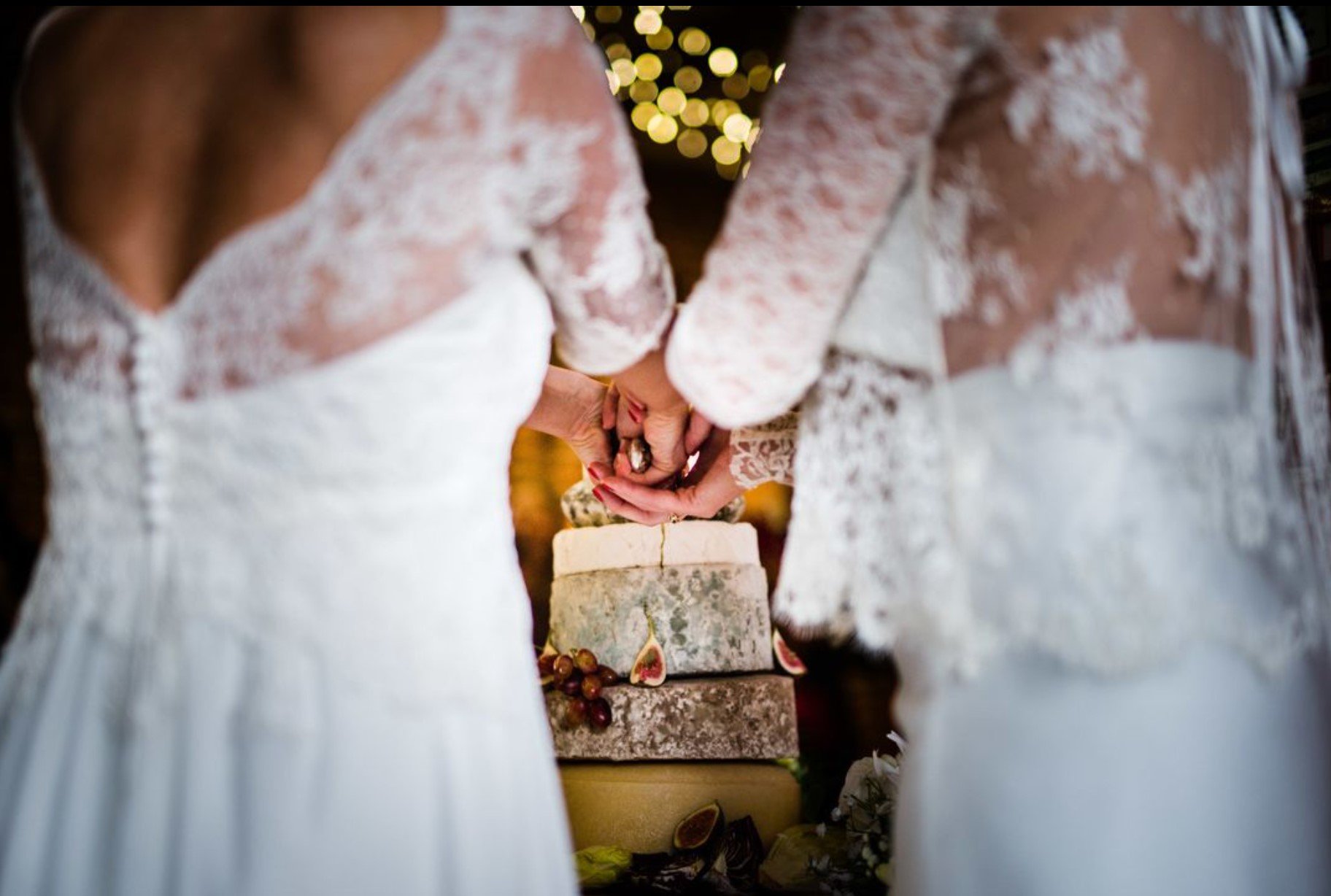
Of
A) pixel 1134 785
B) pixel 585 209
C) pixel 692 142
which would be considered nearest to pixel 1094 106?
pixel 585 209

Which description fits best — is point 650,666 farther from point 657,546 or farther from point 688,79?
point 688,79

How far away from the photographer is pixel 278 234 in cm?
101

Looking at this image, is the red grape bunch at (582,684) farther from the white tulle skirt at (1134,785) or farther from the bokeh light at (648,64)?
the bokeh light at (648,64)

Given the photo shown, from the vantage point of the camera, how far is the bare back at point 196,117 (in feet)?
3.32

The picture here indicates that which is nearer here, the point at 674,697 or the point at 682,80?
the point at 674,697

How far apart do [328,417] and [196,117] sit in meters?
0.32

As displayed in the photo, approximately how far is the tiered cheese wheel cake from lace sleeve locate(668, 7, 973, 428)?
6.70 ft

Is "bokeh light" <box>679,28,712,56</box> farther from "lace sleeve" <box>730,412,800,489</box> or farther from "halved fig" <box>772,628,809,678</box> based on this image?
"lace sleeve" <box>730,412,800,489</box>

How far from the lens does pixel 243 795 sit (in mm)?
988

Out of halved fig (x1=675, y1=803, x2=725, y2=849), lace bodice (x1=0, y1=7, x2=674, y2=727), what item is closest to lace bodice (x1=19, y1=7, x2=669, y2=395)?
lace bodice (x1=0, y1=7, x2=674, y2=727)

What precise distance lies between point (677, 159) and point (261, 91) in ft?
12.6

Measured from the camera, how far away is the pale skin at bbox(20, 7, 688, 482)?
3.32 feet

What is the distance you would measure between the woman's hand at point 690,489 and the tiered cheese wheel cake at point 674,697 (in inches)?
52.1

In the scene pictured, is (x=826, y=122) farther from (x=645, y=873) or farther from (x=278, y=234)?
(x=645, y=873)
